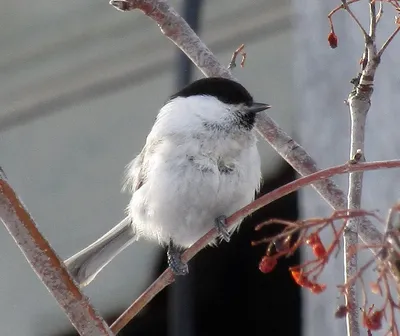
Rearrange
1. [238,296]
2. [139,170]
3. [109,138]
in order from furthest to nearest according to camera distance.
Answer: [238,296], [109,138], [139,170]

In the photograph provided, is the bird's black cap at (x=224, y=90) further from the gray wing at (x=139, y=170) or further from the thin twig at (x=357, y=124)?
the thin twig at (x=357, y=124)

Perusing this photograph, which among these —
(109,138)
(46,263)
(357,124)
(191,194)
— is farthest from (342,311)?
(109,138)

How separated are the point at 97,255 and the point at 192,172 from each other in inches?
11.0

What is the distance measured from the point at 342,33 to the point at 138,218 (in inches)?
48.5

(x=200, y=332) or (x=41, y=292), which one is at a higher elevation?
(x=41, y=292)

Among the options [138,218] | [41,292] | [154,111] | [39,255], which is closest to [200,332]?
[41,292]

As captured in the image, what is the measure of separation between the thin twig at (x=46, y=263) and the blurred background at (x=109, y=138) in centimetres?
241

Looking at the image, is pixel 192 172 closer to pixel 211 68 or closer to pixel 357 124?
pixel 211 68

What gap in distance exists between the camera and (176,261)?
1607mm

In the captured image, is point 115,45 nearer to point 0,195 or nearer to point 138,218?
point 138,218

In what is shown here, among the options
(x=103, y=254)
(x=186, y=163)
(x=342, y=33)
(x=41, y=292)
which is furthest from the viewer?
(x=41, y=292)

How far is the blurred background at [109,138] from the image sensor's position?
354 cm

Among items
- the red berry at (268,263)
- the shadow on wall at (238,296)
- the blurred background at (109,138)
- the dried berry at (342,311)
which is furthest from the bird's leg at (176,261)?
the shadow on wall at (238,296)

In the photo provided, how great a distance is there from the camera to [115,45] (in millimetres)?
3754
